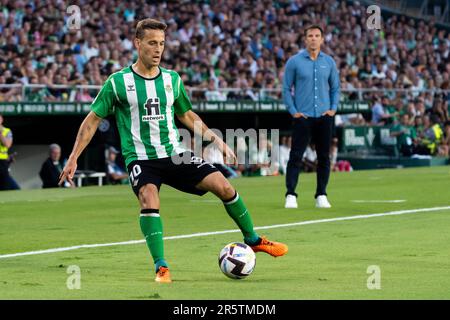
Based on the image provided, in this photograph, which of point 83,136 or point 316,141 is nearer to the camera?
point 83,136

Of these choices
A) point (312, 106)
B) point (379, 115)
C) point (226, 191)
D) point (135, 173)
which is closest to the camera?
point (135, 173)

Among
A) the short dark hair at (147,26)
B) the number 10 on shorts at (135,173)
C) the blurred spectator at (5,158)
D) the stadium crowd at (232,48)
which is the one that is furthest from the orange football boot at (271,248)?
the stadium crowd at (232,48)

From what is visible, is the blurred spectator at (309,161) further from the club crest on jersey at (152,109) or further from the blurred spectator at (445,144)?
the club crest on jersey at (152,109)

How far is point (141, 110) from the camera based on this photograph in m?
9.68

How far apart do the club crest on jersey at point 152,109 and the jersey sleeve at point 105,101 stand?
287mm

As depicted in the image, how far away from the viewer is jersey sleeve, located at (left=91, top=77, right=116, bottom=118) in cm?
973

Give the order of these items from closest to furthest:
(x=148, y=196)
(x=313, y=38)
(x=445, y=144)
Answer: (x=148, y=196) → (x=313, y=38) → (x=445, y=144)

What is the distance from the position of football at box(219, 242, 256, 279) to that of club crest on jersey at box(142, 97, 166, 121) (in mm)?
1227

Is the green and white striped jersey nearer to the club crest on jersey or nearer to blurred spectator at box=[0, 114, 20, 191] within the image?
the club crest on jersey

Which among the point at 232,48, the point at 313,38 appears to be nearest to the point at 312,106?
the point at 313,38

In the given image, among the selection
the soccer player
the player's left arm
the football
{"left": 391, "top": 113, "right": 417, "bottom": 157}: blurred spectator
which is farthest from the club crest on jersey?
{"left": 391, "top": 113, "right": 417, "bottom": 157}: blurred spectator

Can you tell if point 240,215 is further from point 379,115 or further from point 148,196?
point 379,115

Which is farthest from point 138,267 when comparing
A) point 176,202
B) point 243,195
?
point 243,195

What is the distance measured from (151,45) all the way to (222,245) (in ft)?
10.3
